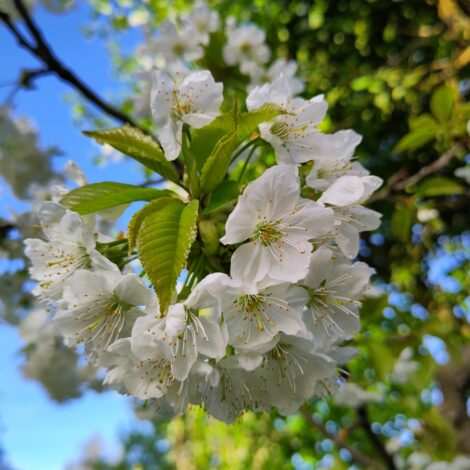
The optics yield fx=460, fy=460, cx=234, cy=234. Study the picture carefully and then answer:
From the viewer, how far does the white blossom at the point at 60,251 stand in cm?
80

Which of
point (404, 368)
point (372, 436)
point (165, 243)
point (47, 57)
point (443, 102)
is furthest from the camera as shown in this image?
point (404, 368)

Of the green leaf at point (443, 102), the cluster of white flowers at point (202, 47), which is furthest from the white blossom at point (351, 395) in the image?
the cluster of white flowers at point (202, 47)

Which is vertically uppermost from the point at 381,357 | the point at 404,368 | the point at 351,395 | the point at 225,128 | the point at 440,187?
the point at 225,128

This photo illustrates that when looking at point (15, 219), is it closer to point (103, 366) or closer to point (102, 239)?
point (102, 239)

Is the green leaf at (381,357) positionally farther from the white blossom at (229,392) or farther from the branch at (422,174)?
the white blossom at (229,392)

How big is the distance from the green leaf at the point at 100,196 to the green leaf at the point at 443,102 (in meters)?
1.27

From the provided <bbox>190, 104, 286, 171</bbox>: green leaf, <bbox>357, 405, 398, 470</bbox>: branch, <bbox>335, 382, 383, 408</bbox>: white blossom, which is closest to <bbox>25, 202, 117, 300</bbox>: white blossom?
<bbox>190, 104, 286, 171</bbox>: green leaf

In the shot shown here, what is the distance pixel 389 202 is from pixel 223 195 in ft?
8.26

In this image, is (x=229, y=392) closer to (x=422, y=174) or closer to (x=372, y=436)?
(x=372, y=436)

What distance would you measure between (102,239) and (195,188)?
0.21 meters

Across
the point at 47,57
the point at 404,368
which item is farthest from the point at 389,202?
the point at 47,57

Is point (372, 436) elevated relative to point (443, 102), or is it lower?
lower

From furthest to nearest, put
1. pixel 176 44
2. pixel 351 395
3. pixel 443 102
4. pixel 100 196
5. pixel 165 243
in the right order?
pixel 351 395, pixel 176 44, pixel 443 102, pixel 100 196, pixel 165 243

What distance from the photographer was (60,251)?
88 cm
